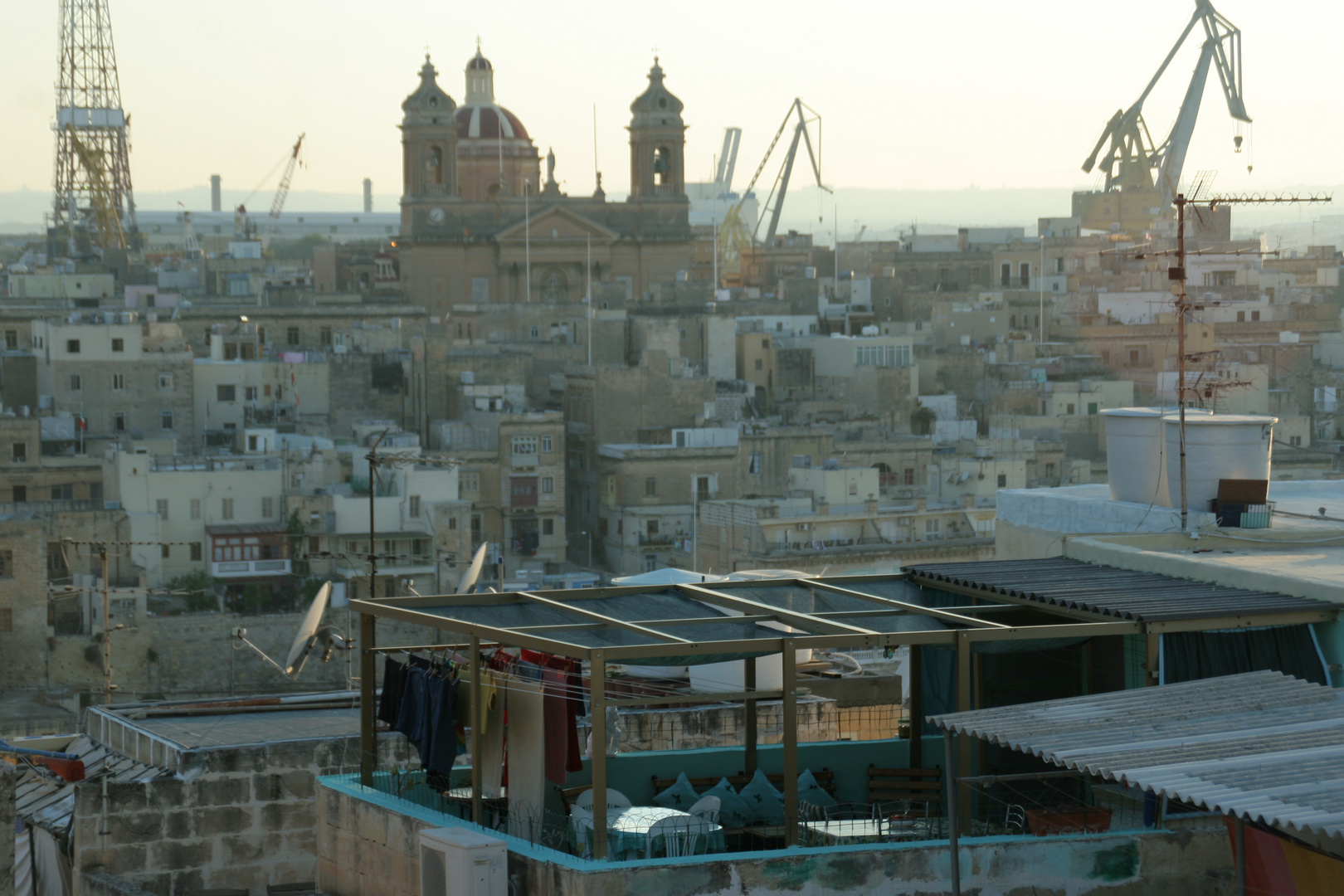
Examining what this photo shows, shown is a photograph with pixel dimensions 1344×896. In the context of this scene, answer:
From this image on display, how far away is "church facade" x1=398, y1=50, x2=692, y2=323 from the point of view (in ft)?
206

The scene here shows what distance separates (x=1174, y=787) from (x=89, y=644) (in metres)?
26.7

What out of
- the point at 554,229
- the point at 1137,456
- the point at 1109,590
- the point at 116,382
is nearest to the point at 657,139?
the point at 554,229

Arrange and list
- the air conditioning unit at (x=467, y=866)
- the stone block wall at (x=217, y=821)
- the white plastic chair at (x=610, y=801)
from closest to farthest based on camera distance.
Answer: the air conditioning unit at (x=467, y=866) → the white plastic chair at (x=610, y=801) → the stone block wall at (x=217, y=821)

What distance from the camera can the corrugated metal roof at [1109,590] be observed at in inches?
351

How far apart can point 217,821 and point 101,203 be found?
65514 millimetres

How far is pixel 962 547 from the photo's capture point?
34656mm

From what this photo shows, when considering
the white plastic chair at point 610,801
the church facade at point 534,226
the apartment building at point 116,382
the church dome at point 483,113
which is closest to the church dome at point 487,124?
the church dome at point 483,113

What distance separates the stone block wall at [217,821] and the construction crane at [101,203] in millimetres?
60949

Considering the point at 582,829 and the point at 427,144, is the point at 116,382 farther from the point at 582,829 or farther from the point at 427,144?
the point at 582,829

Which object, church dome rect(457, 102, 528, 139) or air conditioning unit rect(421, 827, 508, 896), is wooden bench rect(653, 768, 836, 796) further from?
church dome rect(457, 102, 528, 139)

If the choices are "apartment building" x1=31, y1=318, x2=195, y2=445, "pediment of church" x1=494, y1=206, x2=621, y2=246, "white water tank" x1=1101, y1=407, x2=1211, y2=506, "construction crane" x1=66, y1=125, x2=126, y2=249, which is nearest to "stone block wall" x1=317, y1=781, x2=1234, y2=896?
"white water tank" x1=1101, y1=407, x2=1211, y2=506

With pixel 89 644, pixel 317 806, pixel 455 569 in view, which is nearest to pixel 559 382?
pixel 455 569

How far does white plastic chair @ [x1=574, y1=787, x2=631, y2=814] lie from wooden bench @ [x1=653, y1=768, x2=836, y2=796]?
27.2 inches

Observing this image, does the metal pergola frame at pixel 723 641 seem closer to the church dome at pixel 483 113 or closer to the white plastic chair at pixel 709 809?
the white plastic chair at pixel 709 809
